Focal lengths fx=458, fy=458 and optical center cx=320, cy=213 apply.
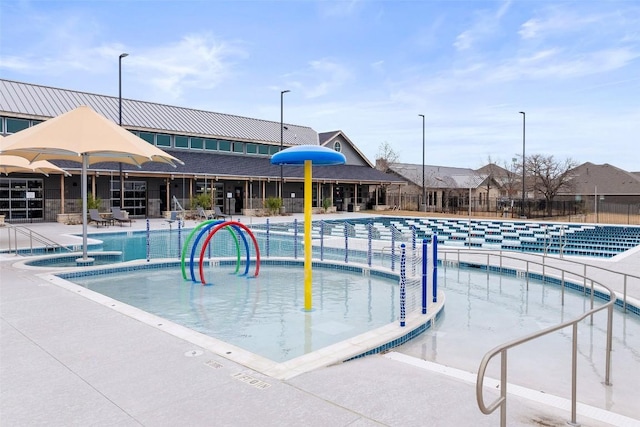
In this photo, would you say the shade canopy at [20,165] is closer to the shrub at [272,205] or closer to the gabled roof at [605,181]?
the shrub at [272,205]

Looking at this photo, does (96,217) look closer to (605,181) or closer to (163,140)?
(163,140)

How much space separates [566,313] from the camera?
795 cm

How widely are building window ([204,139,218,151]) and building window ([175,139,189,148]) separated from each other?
5.06 ft

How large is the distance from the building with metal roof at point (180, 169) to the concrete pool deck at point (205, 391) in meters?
20.4

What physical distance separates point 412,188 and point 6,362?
47.5 meters

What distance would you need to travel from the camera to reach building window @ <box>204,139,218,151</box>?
3334 cm

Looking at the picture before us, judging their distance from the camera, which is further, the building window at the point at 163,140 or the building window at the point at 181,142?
the building window at the point at 181,142

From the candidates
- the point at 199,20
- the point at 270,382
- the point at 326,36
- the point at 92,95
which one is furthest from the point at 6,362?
the point at 92,95

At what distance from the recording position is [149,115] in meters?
31.1

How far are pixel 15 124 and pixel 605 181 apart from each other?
2152 inches

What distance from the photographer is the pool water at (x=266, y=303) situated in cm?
636

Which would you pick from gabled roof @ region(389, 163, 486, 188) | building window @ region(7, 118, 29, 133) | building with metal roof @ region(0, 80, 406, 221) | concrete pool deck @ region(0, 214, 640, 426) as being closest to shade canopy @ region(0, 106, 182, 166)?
concrete pool deck @ region(0, 214, 640, 426)

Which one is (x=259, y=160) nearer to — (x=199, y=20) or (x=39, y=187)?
(x=39, y=187)

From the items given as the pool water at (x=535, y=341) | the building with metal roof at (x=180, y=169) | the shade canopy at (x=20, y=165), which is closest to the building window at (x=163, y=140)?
the building with metal roof at (x=180, y=169)
